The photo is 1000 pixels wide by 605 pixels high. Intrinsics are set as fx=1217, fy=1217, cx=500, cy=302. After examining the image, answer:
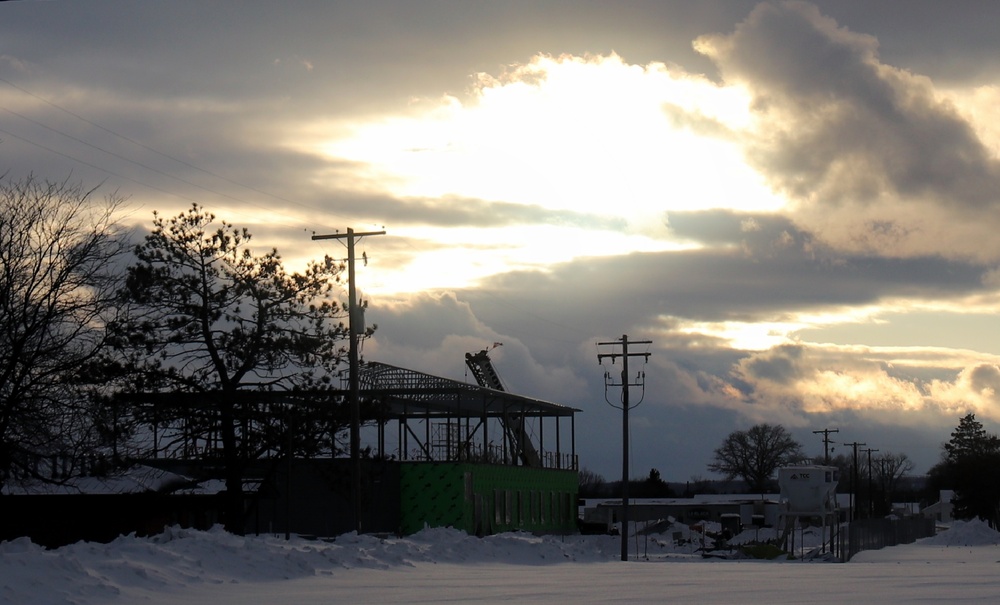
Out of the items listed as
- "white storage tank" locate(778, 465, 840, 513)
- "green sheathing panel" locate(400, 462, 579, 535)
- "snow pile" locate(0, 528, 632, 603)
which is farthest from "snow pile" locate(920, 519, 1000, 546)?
"snow pile" locate(0, 528, 632, 603)

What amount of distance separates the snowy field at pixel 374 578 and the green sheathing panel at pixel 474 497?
44.3 feet

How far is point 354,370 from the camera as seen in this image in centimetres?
3906

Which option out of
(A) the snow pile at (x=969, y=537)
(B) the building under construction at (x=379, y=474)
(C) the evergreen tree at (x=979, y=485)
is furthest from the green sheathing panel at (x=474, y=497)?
(C) the evergreen tree at (x=979, y=485)

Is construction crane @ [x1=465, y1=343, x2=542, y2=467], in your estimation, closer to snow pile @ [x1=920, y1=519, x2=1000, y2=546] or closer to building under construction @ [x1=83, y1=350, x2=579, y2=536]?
building under construction @ [x1=83, y1=350, x2=579, y2=536]

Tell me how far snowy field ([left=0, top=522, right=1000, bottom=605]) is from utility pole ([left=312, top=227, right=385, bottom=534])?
4609mm

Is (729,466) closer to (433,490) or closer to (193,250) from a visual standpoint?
(433,490)

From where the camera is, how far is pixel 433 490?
49062mm

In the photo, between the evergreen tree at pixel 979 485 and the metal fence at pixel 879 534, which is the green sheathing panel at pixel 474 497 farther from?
the evergreen tree at pixel 979 485

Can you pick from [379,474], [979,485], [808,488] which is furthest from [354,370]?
[979,485]

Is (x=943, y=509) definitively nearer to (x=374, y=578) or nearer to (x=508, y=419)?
(x=508, y=419)

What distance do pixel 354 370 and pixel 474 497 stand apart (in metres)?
13.3

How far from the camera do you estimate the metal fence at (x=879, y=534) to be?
148ft

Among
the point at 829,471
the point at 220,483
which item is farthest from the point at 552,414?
the point at 220,483

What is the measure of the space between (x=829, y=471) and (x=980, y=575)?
3061 cm
